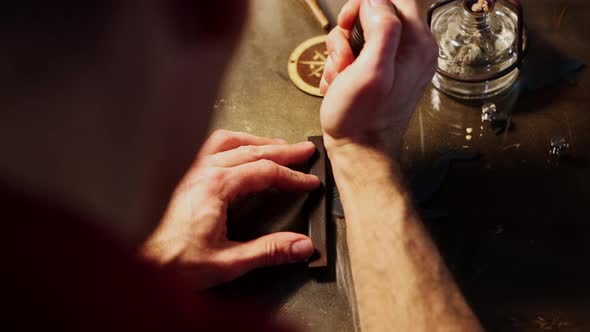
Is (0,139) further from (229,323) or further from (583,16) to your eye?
(583,16)

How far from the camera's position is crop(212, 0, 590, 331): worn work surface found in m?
1.09

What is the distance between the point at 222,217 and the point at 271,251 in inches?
4.8

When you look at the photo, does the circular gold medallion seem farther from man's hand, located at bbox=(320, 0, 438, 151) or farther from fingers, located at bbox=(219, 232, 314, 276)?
fingers, located at bbox=(219, 232, 314, 276)

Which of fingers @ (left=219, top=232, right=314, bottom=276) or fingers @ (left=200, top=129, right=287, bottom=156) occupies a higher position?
fingers @ (left=200, top=129, right=287, bottom=156)

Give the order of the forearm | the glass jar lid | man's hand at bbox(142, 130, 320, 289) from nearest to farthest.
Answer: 1. the forearm
2. man's hand at bbox(142, 130, 320, 289)
3. the glass jar lid

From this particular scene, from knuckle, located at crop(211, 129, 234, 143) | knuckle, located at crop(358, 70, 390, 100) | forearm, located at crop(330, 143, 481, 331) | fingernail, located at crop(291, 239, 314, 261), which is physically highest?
knuckle, located at crop(358, 70, 390, 100)

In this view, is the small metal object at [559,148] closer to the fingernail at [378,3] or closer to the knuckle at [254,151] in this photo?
the fingernail at [378,3]

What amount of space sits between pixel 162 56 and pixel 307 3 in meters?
1.17

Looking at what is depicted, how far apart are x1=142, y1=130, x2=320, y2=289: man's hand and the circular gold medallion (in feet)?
0.76

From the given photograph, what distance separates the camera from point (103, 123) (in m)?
0.47

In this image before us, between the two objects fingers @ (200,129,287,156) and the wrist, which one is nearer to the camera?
the wrist

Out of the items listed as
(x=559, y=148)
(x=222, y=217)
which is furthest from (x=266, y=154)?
(x=559, y=148)

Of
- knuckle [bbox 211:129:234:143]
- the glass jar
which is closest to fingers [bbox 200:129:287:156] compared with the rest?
knuckle [bbox 211:129:234:143]

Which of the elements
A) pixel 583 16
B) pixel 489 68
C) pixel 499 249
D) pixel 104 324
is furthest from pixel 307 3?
pixel 104 324
